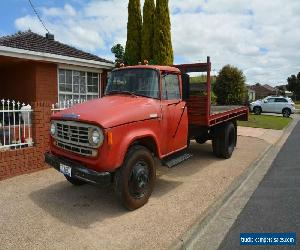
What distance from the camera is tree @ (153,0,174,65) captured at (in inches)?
624

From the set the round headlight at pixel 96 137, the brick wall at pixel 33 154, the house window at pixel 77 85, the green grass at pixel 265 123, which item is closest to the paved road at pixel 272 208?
the round headlight at pixel 96 137

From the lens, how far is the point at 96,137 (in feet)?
16.2

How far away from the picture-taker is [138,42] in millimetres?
17031

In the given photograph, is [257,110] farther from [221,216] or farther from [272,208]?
[221,216]

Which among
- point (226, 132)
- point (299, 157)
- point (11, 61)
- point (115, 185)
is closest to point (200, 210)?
point (115, 185)

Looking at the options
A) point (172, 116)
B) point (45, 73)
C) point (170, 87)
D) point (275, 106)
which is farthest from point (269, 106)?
point (172, 116)

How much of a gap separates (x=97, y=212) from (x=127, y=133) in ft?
4.62

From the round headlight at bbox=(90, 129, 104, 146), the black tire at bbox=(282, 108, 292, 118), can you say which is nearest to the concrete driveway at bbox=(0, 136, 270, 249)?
the round headlight at bbox=(90, 129, 104, 146)

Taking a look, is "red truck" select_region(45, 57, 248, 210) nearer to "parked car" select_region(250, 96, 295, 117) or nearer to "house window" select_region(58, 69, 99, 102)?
"house window" select_region(58, 69, 99, 102)

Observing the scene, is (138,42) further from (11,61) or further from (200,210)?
(200,210)

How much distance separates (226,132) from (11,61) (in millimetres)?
7519

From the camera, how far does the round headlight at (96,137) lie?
4.88m

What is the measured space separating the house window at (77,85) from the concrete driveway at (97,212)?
4.86 m

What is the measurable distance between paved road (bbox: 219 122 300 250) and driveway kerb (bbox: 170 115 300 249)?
0.11m
